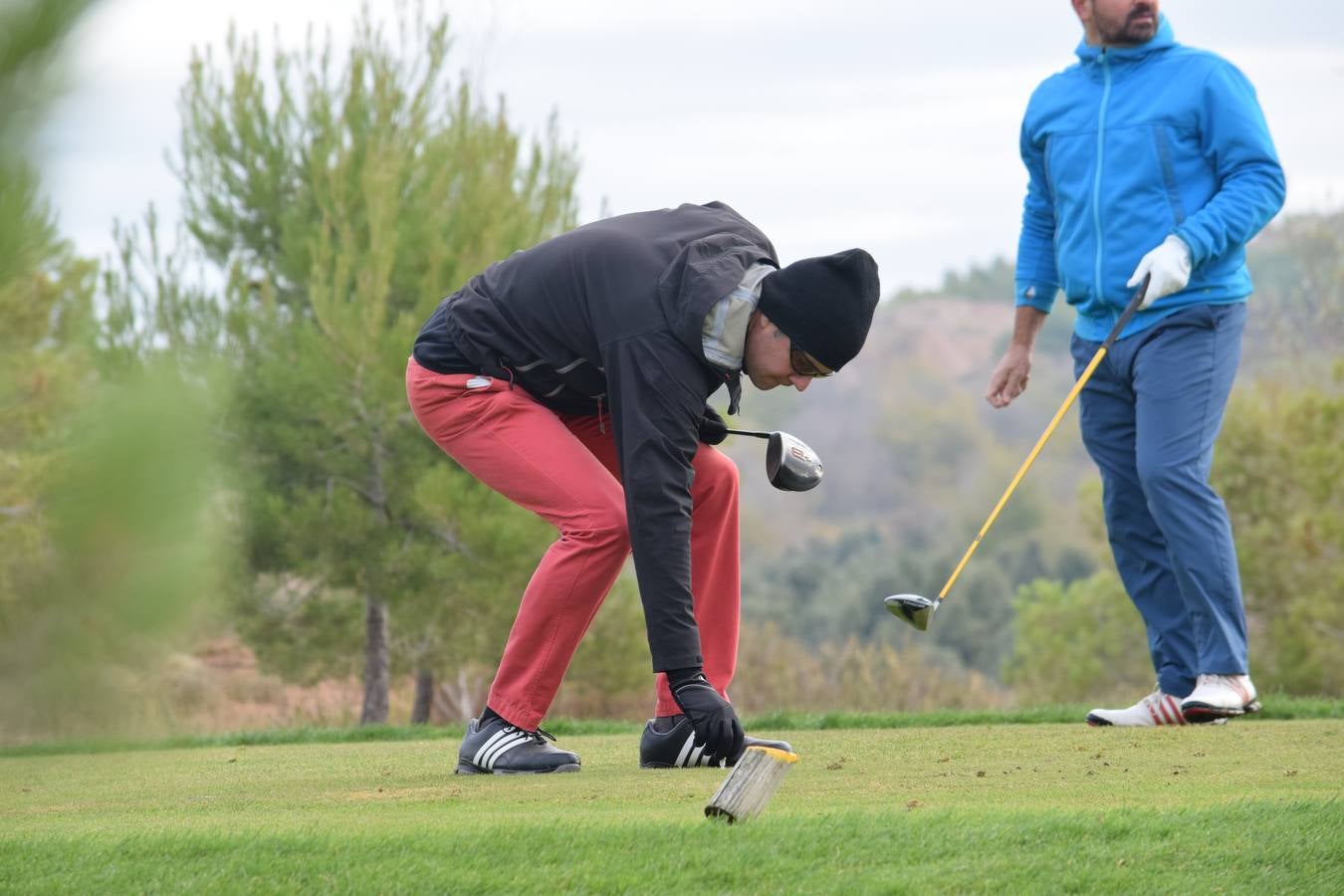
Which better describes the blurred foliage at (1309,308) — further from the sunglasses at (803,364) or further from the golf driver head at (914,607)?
the sunglasses at (803,364)

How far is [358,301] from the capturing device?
16250 mm

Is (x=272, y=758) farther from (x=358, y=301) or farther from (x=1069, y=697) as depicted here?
(x=1069, y=697)

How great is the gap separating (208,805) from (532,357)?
1419 mm

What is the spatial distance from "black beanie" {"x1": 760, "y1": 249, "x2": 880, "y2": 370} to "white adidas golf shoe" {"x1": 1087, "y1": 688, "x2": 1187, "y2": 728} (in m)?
2.05

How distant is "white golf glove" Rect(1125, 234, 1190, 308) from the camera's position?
15.7 feet

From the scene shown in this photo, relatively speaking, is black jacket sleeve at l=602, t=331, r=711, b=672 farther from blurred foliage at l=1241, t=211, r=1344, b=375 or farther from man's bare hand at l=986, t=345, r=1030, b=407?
blurred foliage at l=1241, t=211, r=1344, b=375

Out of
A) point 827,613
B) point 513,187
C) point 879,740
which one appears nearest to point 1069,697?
point 827,613

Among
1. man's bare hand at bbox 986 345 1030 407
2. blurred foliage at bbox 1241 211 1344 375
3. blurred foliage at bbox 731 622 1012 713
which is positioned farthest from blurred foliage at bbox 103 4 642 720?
blurred foliage at bbox 1241 211 1344 375

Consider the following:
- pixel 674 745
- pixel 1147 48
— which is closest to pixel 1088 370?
pixel 1147 48

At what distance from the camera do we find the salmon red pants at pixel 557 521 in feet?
13.3

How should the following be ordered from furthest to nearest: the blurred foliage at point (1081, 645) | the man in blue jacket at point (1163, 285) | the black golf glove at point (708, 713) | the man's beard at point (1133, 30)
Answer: the blurred foliage at point (1081, 645) → the man's beard at point (1133, 30) → the man in blue jacket at point (1163, 285) → the black golf glove at point (708, 713)

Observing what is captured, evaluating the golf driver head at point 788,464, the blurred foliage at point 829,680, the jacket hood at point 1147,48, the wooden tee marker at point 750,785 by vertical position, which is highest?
the jacket hood at point 1147,48

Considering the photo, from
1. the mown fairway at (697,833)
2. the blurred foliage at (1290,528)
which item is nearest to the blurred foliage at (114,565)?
the mown fairway at (697,833)

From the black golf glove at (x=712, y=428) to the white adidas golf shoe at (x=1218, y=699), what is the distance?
5.93ft
